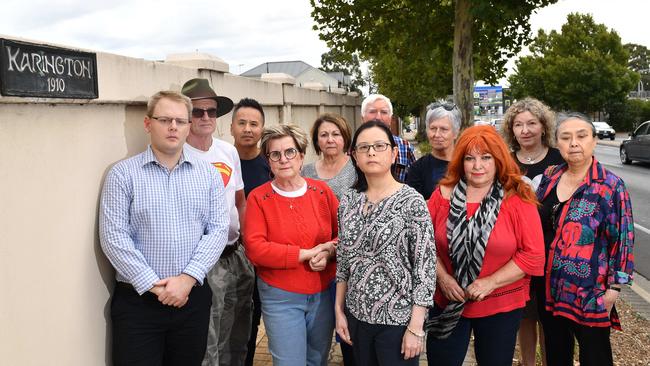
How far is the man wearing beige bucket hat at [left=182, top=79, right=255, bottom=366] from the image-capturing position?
329cm

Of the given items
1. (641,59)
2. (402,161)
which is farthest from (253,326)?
(641,59)

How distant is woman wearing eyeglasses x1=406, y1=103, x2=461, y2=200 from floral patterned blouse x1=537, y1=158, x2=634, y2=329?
973 millimetres

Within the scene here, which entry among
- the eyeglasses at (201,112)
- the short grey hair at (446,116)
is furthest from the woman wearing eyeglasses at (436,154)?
the eyeglasses at (201,112)

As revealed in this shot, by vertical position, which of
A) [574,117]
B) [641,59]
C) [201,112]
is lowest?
[574,117]

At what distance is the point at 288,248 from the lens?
293 centimetres

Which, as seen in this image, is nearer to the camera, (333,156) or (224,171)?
(224,171)

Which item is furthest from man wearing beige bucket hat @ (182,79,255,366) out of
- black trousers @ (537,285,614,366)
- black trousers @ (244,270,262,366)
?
black trousers @ (537,285,614,366)

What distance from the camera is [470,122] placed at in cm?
1281

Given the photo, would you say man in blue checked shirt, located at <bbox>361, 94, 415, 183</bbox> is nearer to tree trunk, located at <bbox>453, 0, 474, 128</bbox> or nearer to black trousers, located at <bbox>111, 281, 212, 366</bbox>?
black trousers, located at <bbox>111, 281, 212, 366</bbox>

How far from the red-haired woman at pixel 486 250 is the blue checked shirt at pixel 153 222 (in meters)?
1.28

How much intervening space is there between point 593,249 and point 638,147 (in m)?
18.2

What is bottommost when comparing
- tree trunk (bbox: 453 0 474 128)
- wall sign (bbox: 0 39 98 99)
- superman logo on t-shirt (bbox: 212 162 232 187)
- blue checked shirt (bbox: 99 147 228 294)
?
blue checked shirt (bbox: 99 147 228 294)

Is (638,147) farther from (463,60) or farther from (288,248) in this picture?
(288,248)

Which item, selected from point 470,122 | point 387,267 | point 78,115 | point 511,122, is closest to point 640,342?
point 511,122
